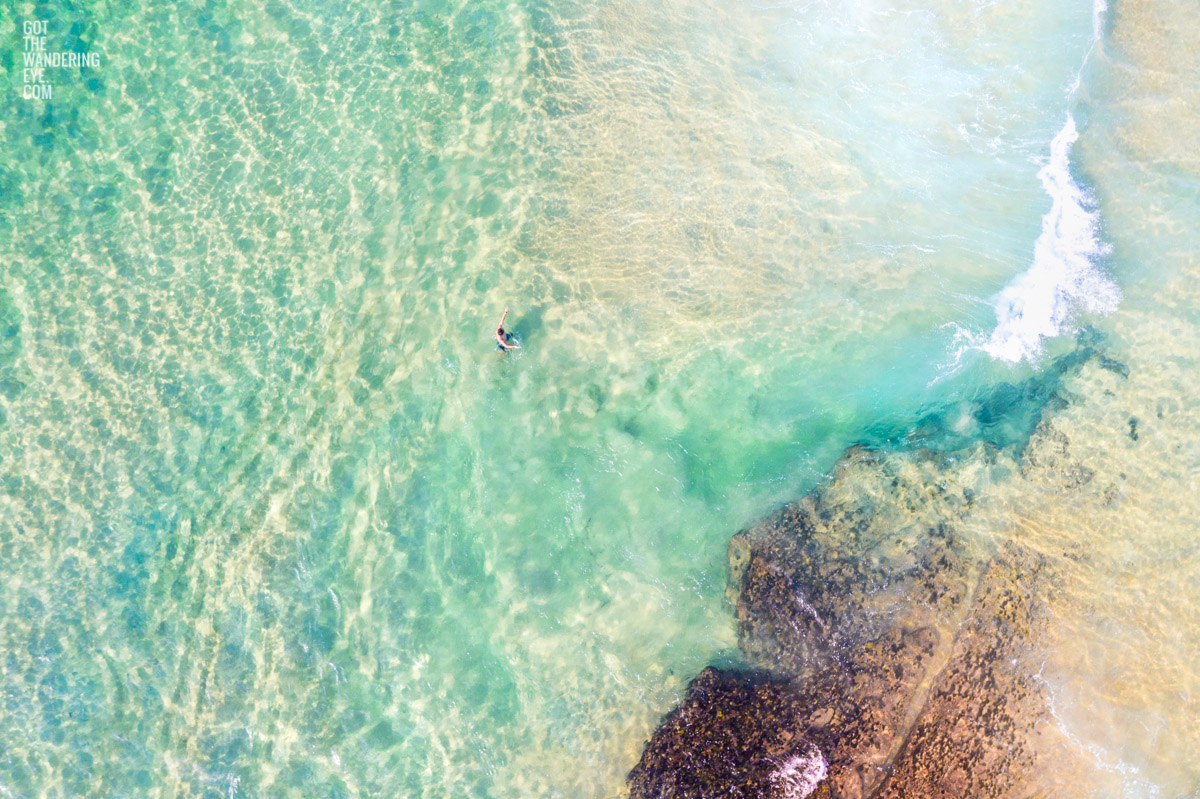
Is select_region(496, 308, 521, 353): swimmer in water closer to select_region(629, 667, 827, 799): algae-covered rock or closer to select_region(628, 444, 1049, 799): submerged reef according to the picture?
select_region(628, 444, 1049, 799): submerged reef

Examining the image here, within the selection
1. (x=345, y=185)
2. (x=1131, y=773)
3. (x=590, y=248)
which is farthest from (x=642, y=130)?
(x=1131, y=773)

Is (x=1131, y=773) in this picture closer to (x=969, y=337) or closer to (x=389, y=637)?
(x=969, y=337)

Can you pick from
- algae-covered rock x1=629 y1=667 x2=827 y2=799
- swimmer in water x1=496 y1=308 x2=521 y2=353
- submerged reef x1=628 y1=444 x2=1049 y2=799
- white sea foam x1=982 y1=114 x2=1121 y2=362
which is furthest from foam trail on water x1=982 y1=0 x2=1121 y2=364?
swimmer in water x1=496 y1=308 x2=521 y2=353

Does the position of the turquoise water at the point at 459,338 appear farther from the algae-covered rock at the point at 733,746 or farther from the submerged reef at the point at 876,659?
the submerged reef at the point at 876,659

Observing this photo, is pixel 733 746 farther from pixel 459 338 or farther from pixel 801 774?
pixel 459 338

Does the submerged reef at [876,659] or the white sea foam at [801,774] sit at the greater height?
the submerged reef at [876,659]

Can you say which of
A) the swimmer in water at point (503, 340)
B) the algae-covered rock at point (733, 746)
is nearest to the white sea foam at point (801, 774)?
the algae-covered rock at point (733, 746)

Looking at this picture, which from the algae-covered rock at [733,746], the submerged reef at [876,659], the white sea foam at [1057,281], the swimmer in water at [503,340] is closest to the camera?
the submerged reef at [876,659]
